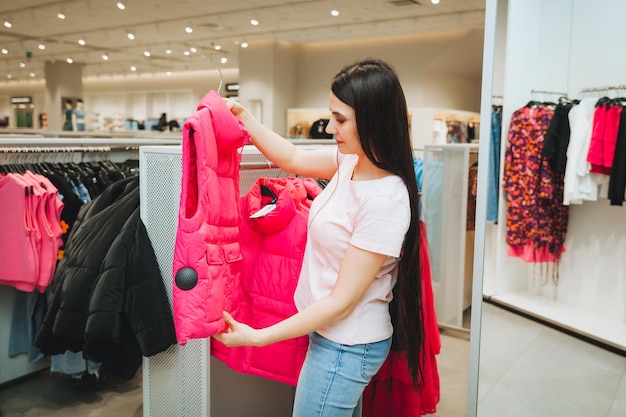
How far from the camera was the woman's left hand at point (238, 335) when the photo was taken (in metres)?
1.48

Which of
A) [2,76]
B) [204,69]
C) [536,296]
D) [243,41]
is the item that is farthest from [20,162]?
[2,76]

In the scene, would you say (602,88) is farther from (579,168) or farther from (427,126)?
(427,126)

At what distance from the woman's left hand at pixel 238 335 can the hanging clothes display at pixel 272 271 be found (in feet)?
1.25

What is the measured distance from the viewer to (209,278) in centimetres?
151

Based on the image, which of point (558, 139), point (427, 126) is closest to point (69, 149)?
point (558, 139)

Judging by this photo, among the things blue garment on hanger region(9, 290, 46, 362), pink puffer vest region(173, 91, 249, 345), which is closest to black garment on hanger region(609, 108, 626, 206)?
pink puffer vest region(173, 91, 249, 345)

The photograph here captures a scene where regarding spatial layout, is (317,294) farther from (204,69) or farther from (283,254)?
(204,69)

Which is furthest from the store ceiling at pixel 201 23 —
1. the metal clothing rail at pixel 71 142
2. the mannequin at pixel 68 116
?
the metal clothing rail at pixel 71 142

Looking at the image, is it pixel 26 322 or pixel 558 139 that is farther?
pixel 26 322

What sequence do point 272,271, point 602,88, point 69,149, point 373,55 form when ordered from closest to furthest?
point 272,271, point 602,88, point 69,149, point 373,55

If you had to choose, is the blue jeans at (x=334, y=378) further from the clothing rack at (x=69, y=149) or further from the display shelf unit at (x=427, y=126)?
the display shelf unit at (x=427, y=126)

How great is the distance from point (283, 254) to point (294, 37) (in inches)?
414

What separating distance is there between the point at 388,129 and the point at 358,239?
30 cm

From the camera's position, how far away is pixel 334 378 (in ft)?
5.01
